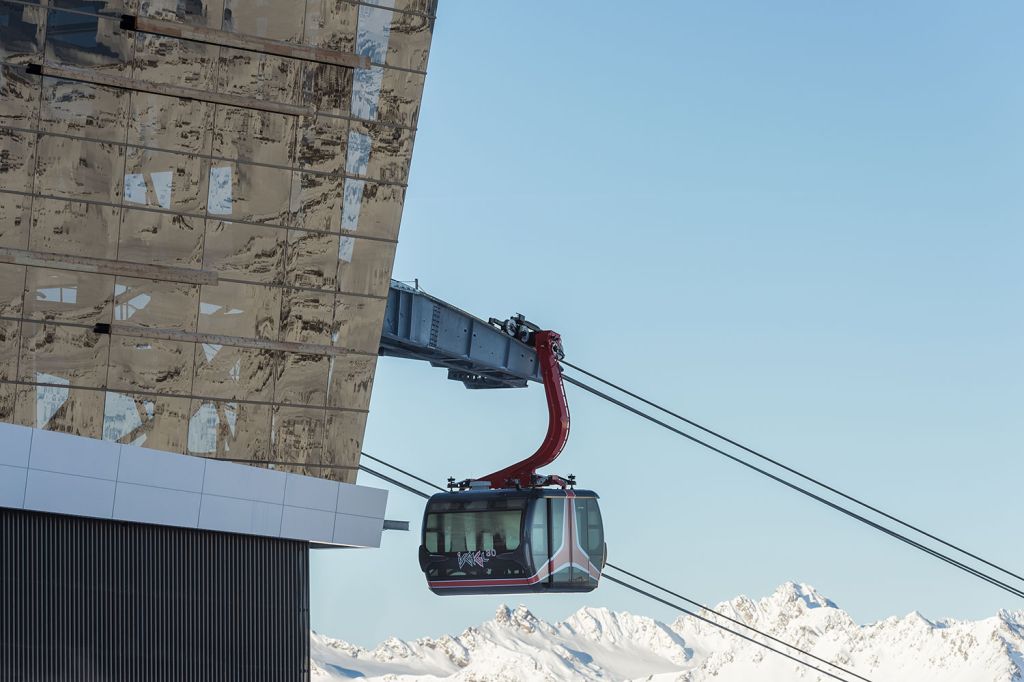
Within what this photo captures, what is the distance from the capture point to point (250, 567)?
1067 inches

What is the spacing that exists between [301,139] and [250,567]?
8156 millimetres

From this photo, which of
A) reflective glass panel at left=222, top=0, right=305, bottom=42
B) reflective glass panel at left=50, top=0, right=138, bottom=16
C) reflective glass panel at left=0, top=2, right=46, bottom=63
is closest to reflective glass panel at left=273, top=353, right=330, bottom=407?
reflective glass panel at left=222, top=0, right=305, bottom=42

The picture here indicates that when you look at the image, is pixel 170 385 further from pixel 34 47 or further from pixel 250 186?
pixel 34 47

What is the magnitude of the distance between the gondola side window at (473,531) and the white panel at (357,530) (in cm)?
134

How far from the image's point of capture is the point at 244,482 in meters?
26.9

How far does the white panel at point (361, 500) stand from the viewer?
2809cm

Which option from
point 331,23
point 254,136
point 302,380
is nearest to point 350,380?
point 302,380

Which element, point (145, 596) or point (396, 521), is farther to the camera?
point (396, 521)

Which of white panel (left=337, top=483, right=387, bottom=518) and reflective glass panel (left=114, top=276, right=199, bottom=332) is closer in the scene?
reflective glass panel (left=114, top=276, right=199, bottom=332)

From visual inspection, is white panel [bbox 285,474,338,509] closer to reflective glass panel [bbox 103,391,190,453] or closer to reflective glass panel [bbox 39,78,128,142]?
reflective glass panel [bbox 103,391,190,453]

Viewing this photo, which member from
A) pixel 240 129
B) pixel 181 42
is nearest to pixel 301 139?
pixel 240 129

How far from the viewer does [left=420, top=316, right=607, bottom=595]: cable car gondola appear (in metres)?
28.4

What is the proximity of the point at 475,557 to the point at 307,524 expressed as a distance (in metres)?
3.65

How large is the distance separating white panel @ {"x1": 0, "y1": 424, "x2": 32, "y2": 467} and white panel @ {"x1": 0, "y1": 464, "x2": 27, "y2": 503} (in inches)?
4.7
